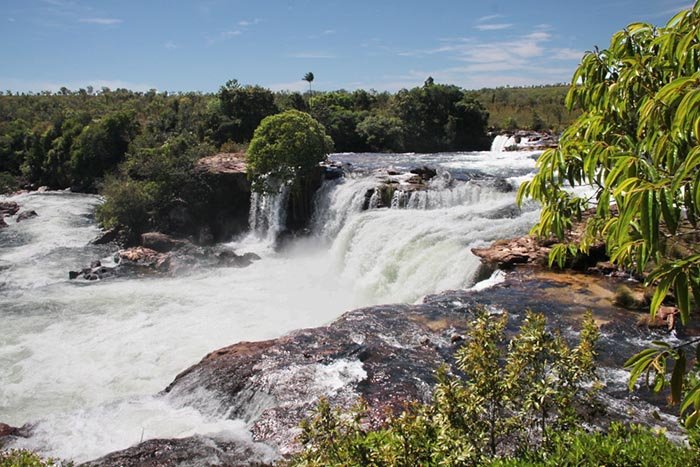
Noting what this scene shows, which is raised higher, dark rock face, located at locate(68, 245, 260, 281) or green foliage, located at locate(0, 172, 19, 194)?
green foliage, located at locate(0, 172, 19, 194)

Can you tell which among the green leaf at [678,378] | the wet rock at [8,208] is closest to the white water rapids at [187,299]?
the green leaf at [678,378]

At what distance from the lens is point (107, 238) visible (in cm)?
2722

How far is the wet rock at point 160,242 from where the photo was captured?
24500mm

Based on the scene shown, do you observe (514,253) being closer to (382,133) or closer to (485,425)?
(485,425)

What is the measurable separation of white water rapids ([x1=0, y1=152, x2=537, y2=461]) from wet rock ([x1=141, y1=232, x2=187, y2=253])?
249 cm

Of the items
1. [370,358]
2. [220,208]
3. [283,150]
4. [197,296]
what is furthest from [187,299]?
[220,208]

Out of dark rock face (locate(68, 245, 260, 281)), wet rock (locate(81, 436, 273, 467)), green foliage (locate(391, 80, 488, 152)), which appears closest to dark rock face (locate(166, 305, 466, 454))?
wet rock (locate(81, 436, 273, 467))

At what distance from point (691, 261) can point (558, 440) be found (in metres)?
2.36

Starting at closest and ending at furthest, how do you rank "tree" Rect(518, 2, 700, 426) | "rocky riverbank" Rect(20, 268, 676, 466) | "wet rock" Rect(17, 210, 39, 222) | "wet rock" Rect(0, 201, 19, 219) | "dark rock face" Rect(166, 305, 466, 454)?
1. "tree" Rect(518, 2, 700, 426)
2. "rocky riverbank" Rect(20, 268, 676, 466)
3. "dark rock face" Rect(166, 305, 466, 454)
4. "wet rock" Rect(17, 210, 39, 222)
5. "wet rock" Rect(0, 201, 19, 219)

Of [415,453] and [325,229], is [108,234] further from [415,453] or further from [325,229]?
[415,453]

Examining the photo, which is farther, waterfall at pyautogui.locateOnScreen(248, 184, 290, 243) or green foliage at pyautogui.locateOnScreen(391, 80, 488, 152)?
green foliage at pyautogui.locateOnScreen(391, 80, 488, 152)

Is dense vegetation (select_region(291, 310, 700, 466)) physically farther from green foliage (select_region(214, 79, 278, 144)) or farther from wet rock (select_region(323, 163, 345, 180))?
green foliage (select_region(214, 79, 278, 144))

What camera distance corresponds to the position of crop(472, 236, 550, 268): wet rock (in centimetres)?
1434

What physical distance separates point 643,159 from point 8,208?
4007 centimetres
